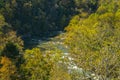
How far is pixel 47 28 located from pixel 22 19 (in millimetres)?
12046

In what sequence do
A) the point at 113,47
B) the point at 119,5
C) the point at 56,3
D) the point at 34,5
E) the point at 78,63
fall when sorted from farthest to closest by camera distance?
the point at 56,3 < the point at 34,5 < the point at 119,5 < the point at 113,47 < the point at 78,63

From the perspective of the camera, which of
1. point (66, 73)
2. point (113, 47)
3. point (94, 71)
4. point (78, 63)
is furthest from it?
point (66, 73)

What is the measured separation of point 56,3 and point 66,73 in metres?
131

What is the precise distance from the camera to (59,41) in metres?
112

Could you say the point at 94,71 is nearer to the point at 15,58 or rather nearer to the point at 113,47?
the point at 113,47

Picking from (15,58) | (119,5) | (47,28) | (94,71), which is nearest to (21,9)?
(47,28)

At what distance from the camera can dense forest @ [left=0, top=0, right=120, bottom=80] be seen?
31.9 m

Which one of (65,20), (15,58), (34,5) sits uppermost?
(15,58)

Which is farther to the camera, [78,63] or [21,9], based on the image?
[21,9]

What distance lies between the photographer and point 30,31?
139375mm

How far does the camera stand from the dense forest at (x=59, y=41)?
1256 inches

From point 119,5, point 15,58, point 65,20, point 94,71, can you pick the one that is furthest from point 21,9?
point 94,71

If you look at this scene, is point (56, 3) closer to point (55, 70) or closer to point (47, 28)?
point (47, 28)

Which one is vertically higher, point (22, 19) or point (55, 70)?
point (55, 70)
